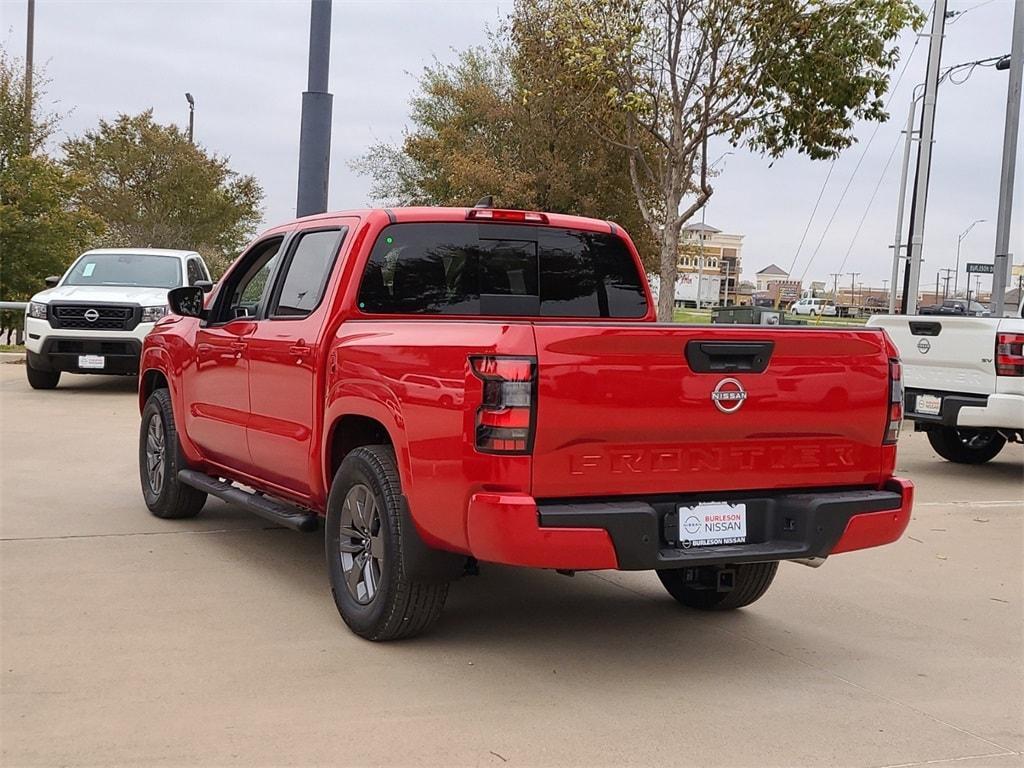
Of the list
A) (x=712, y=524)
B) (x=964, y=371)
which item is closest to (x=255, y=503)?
(x=712, y=524)

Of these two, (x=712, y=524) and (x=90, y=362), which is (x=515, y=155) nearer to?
(x=90, y=362)

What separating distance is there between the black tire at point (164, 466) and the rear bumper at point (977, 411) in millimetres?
6537

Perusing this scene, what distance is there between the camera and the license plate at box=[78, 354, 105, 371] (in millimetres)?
14688

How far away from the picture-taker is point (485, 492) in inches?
176

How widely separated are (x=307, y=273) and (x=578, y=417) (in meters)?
2.34

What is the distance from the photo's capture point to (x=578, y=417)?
446 cm

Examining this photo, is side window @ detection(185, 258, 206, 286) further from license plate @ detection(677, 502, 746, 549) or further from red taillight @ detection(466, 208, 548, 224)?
license plate @ detection(677, 502, 746, 549)

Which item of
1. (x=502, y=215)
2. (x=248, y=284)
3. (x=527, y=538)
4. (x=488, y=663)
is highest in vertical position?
(x=502, y=215)

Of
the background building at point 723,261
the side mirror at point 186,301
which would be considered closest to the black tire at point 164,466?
the side mirror at point 186,301

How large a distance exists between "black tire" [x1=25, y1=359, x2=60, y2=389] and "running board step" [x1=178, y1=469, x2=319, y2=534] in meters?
8.80

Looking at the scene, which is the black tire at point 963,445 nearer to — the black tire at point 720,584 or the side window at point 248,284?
the black tire at point 720,584

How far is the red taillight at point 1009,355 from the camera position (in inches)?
414

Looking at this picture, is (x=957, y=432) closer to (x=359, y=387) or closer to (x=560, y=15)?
(x=359, y=387)

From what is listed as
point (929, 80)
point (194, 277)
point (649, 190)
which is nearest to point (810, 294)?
point (649, 190)
